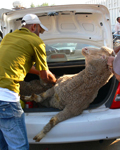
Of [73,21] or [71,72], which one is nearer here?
[71,72]

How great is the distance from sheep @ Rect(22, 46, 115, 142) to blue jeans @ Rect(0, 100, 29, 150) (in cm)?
31

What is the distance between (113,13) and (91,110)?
15.8 metres

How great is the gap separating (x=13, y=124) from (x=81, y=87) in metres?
0.96

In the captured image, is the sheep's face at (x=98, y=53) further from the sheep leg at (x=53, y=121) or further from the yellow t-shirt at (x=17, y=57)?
the sheep leg at (x=53, y=121)

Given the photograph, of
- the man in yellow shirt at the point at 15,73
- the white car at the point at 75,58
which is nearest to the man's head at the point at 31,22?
the man in yellow shirt at the point at 15,73

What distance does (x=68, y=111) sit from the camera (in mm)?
2311

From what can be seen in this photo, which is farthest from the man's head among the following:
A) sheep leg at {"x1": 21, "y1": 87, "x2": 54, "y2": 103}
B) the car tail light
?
the car tail light

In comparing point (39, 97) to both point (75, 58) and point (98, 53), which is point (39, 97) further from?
point (75, 58)

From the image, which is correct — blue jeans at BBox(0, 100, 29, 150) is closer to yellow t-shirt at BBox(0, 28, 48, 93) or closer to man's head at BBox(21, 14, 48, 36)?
yellow t-shirt at BBox(0, 28, 48, 93)

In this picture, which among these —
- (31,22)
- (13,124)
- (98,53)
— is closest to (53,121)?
(13,124)

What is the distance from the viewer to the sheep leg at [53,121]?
2146 mm

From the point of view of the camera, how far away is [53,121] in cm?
218

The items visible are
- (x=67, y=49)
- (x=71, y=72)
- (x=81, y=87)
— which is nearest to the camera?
(x=81, y=87)

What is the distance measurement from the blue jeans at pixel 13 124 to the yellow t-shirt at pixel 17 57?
0.61 ft
